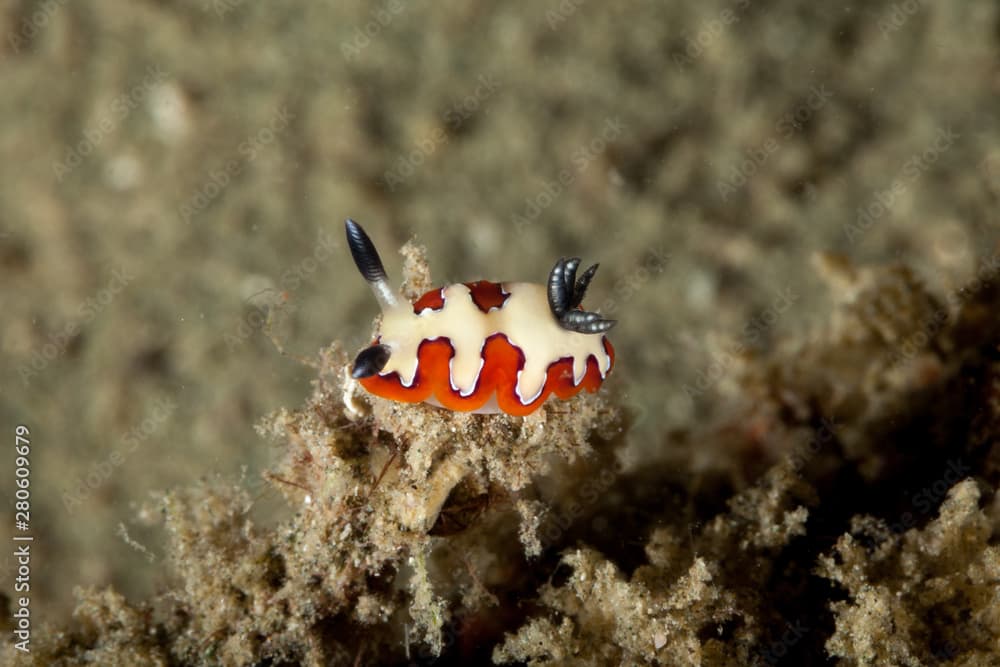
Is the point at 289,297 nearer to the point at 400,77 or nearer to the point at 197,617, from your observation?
the point at 400,77

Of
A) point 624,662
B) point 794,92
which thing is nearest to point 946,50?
point 794,92

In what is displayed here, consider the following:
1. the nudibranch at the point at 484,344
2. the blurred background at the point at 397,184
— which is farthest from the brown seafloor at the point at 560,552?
the blurred background at the point at 397,184

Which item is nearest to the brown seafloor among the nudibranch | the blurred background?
the nudibranch

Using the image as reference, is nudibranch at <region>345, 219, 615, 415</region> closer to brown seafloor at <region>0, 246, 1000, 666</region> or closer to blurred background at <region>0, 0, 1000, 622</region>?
brown seafloor at <region>0, 246, 1000, 666</region>

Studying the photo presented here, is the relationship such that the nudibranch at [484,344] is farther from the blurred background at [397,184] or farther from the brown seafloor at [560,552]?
the blurred background at [397,184]

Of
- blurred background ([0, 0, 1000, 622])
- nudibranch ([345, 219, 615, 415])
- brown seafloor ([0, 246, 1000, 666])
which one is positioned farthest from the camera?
blurred background ([0, 0, 1000, 622])
